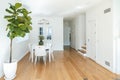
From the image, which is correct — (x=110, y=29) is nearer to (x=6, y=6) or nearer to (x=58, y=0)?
(x=58, y=0)

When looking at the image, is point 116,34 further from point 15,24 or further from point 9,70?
point 9,70

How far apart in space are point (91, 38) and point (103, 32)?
1.47 meters

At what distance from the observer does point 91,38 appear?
6.67m

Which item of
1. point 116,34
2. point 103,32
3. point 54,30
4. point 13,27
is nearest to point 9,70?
point 13,27

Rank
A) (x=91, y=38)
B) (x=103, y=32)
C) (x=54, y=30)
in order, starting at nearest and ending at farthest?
1. (x=103, y=32)
2. (x=91, y=38)
3. (x=54, y=30)

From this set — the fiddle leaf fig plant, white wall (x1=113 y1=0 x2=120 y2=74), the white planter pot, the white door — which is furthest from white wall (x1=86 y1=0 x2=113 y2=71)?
the white planter pot

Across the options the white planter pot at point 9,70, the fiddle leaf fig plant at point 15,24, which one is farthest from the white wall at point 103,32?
the white planter pot at point 9,70

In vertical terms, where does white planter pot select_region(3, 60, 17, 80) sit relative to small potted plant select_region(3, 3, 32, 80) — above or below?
below

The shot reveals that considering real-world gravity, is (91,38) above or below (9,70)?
above

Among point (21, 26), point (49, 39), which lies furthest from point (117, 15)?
point (49, 39)

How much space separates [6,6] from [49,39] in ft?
19.6

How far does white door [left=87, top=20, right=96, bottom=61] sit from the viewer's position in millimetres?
6316

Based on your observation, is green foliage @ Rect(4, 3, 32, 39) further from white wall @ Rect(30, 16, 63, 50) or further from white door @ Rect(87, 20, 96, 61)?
white wall @ Rect(30, 16, 63, 50)

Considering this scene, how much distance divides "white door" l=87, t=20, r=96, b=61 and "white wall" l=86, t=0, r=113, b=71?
0.39 meters
